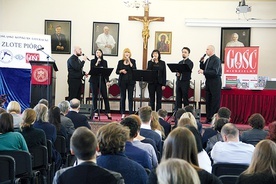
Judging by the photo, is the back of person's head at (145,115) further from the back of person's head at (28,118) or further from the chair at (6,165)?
the chair at (6,165)

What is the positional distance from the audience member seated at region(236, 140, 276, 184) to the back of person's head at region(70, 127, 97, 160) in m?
0.93

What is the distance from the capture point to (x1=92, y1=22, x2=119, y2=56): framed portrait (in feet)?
41.5

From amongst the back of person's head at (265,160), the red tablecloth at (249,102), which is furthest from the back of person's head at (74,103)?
the red tablecloth at (249,102)

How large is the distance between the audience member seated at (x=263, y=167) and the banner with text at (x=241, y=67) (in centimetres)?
777

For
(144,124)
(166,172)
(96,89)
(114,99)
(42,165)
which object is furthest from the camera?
(114,99)

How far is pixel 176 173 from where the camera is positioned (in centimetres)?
181

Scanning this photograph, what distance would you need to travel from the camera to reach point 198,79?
12.5 metres

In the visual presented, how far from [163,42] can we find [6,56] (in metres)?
4.42

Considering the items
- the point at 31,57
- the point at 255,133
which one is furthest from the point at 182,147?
the point at 31,57

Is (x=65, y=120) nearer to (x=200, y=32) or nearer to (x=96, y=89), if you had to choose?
(x=96, y=89)

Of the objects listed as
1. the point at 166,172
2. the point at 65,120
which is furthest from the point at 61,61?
the point at 166,172

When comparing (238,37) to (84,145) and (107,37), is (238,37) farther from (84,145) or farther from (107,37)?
(84,145)

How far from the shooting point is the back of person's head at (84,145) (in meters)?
2.55

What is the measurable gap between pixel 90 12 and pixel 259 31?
4.93 m
